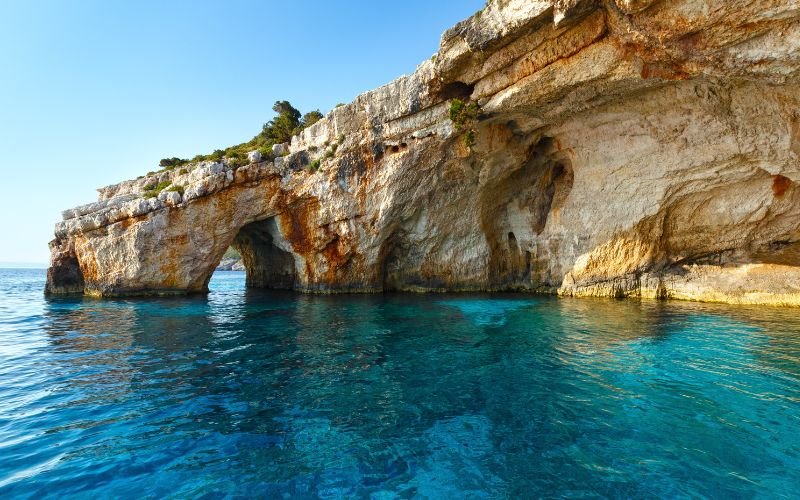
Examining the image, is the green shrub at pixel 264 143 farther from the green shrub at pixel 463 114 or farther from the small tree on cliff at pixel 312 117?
the green shrub at pixel 463 114

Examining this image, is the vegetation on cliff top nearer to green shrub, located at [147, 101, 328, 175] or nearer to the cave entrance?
green shrub, located at [147, 101, 328, 175]

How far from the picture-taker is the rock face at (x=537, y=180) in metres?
13.2

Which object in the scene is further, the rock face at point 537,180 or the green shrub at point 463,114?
the green shrub at point 463,114

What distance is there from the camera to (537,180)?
2283 cm

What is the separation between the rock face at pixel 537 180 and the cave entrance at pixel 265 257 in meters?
0.60

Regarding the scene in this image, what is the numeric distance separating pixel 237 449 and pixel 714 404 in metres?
7.37

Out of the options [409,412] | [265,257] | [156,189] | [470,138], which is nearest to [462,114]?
[470,138]

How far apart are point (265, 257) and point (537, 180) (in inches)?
892

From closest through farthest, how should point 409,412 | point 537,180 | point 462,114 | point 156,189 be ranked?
1. point 409,412
2. point 462,114
3. point 537,180
4. point 156,189

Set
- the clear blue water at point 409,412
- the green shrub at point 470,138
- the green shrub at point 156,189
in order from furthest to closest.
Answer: the green shrub at point 156,189
the green shrub at point 470,138
the clear blue water at point 409,412

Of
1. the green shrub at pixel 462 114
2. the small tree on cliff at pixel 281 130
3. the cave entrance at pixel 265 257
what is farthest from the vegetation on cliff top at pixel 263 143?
the green shrub at pixel 462 114

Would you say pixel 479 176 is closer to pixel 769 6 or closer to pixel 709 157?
pixel 709 157

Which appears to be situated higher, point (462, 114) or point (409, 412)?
point (462, 114)

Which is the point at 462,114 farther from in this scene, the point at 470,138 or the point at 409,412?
the point at 409,412
